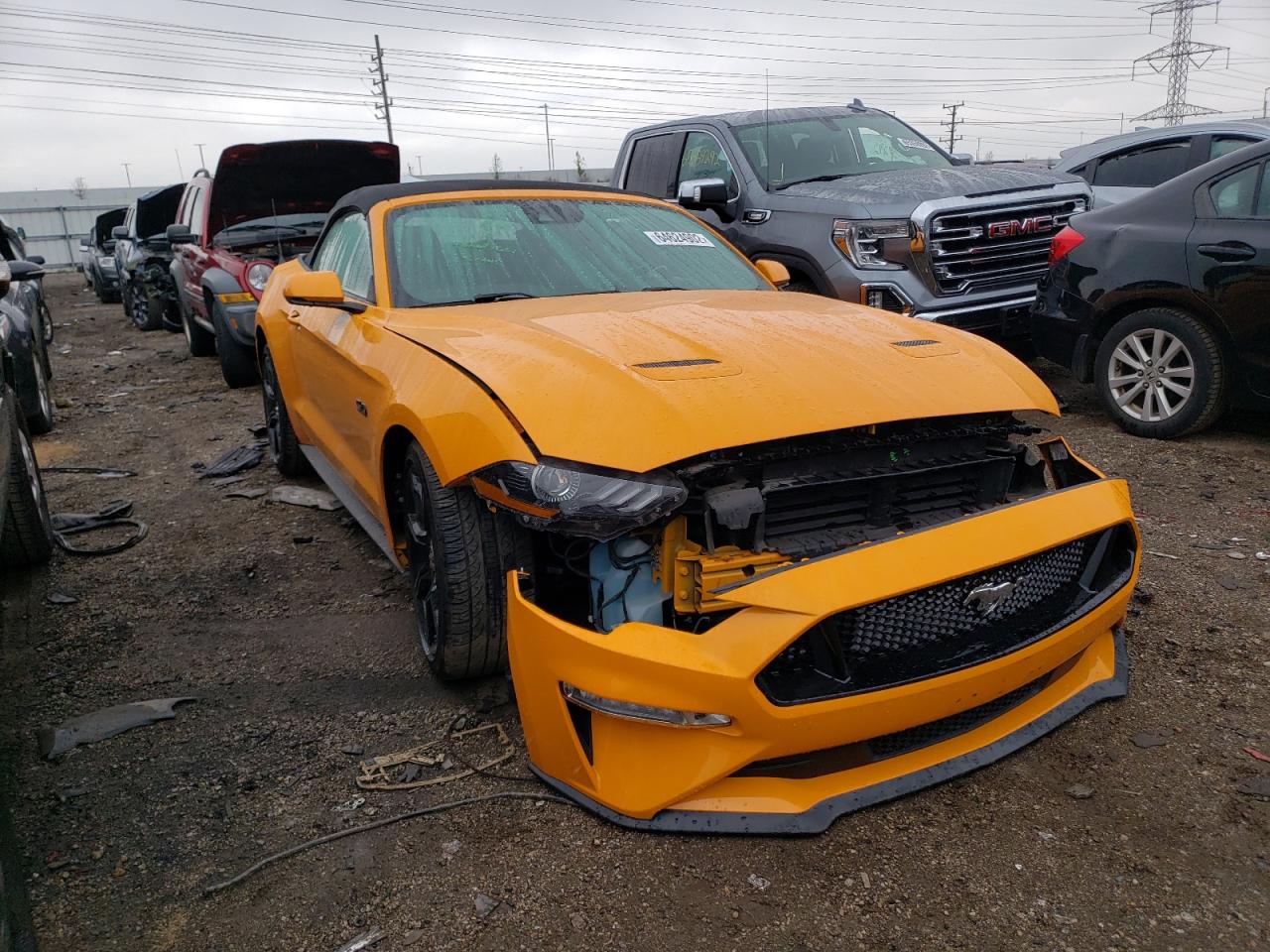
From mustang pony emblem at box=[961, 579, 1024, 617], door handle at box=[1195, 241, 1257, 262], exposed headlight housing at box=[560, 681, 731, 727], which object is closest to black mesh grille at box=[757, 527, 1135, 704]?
mustang pony emblem at box=[961, 579, 1024, 617]

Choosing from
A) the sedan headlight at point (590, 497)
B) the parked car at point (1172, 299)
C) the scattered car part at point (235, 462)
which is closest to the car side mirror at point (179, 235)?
the scattered car part at point (235, 462)

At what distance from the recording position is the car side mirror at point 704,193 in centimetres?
658

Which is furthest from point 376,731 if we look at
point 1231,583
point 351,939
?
point 1231,583

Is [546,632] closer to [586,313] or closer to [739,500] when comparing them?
[739,500]

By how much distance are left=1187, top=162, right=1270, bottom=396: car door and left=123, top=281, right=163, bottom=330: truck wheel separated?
13.2 meters

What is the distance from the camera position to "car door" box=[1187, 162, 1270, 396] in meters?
4.80

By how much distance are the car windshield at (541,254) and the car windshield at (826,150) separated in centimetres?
293

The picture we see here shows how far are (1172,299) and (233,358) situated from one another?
24.2 ft

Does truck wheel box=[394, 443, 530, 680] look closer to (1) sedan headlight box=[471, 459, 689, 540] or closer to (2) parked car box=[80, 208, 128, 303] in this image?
(1) sedan headlight box=[471, 459, 689, 540]

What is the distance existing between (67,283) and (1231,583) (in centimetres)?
3080

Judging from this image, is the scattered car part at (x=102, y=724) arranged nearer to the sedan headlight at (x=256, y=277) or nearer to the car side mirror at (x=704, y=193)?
the car side mirror at (x=704, y=193)

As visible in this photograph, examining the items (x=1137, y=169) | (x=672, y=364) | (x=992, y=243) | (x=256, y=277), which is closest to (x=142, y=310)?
(x=256, y=277)

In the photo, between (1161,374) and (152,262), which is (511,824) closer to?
(1161,374)

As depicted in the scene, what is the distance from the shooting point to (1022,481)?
9.04 feet
